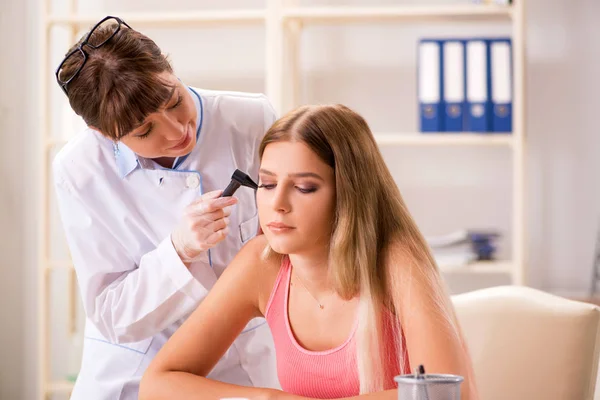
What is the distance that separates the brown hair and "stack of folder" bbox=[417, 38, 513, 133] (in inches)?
70.8

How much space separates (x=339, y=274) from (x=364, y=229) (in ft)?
0.30

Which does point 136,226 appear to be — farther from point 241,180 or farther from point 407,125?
point 407,125

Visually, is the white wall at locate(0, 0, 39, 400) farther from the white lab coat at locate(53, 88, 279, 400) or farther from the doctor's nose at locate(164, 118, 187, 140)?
the doctor's nose at locate(164, 118, 187, 140)

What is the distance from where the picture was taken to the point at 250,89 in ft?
11.5

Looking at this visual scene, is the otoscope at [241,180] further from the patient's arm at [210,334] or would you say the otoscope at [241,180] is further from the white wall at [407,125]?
the white wall at [407,125]

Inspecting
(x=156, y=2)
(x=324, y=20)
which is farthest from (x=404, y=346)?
(x=156, y=2)

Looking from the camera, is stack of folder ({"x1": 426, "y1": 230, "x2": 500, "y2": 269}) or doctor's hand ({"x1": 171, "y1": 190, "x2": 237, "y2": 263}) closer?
doctor's hand ({"x1": 171, "y1": 190, "x2": 237, "y2": 263})

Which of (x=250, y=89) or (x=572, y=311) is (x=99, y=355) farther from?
(x=250, y=89)

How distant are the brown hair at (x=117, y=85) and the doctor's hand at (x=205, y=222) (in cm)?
20

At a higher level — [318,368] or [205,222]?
[205,222]

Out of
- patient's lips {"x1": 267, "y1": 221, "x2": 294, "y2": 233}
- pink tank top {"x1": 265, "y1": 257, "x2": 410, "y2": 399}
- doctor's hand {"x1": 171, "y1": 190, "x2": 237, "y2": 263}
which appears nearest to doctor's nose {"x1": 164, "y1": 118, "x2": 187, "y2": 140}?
doctor's hand {"x1": 171, "y1": 190, "x2": 237, "y2": 263}

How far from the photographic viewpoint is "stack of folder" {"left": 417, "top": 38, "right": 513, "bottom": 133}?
3.02 meters

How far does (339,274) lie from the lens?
1.40 m

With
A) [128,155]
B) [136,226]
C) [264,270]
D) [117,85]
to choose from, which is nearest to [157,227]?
[136,226]
